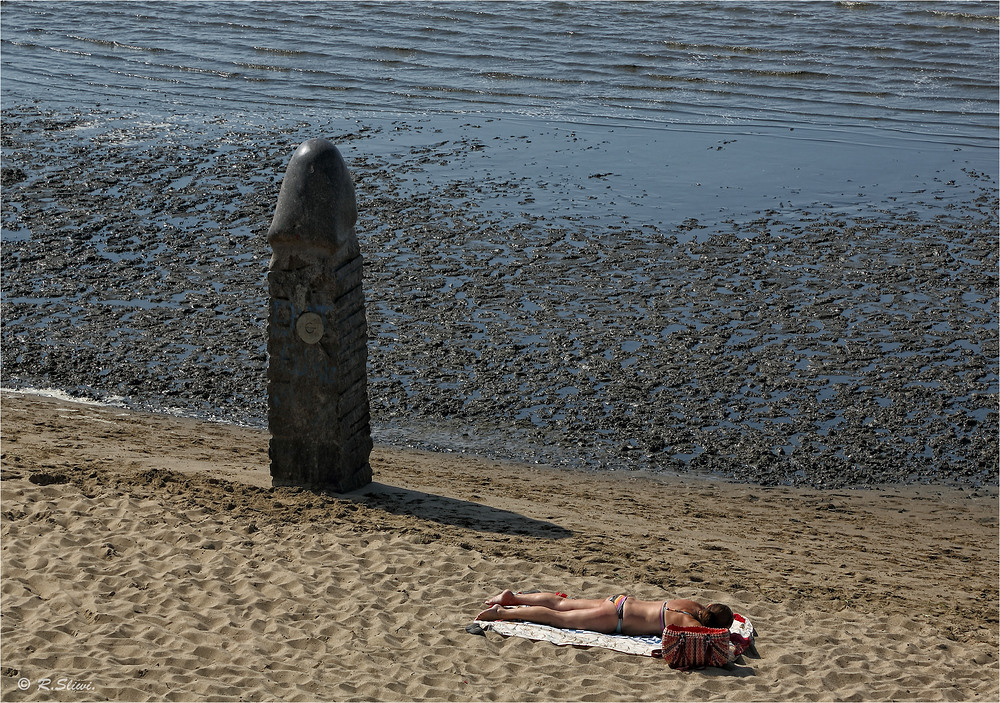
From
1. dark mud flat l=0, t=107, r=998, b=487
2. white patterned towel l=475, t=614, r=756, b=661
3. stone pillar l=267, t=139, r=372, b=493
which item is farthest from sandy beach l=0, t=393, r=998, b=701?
dark mud flat l=0, t=107, r=998, b=487

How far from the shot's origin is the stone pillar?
1050 centimetres

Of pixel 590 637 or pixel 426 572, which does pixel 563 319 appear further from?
pixel 590 637

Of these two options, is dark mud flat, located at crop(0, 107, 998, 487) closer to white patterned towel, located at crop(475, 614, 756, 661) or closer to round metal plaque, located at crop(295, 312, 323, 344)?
round metal plaque, located at crop(295, 312, 323, 344)

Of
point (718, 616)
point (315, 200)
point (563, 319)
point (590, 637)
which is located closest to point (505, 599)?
point (590, 637)

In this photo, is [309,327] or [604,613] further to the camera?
[309,327]

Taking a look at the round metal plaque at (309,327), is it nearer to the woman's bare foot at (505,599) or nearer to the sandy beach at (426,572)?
the sandy beach at (426,572)

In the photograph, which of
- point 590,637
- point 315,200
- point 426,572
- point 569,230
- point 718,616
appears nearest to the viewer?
point 718,616

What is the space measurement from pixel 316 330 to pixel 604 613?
385cm

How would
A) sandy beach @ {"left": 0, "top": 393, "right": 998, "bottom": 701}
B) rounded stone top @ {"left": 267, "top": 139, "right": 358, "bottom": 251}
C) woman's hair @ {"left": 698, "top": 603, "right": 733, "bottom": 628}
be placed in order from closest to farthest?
sandy beach @ {"left": 0, "top": 393, "right": 998, "bottom": 701}
woman's hair @ {"left": 698, "top": 603, "right": 733, "bottom": 628}
rounded stone top @ {"left": 267, "top": 139, "right": 358, "bottom": 251}

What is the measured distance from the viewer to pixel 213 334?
48.5 ft

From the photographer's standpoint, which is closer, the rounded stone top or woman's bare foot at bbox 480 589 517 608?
woman's bare foot at bbox 480 589 517 608

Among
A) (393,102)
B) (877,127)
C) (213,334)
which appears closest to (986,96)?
(877,127)

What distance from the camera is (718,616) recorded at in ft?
27.3

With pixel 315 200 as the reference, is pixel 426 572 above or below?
below
